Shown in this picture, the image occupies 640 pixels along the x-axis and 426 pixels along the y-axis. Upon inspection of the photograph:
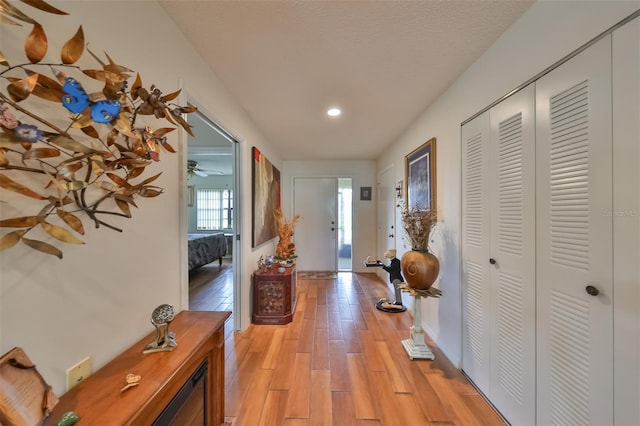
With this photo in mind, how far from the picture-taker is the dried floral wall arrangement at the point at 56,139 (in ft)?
1.89

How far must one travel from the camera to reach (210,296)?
341 cm

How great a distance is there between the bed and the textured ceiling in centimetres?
286

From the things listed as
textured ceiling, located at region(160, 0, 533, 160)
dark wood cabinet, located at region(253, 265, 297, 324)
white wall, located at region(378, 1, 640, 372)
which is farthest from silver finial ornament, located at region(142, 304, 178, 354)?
white wall, located at region(378, 1, 640, 372)

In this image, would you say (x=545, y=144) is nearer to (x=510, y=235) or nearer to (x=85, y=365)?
(x=510, y=235)

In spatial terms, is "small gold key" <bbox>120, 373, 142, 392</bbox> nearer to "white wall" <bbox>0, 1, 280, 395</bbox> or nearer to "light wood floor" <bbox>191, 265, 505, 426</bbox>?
"white wall" <bbox>0, 1, 280, 395</bbox>

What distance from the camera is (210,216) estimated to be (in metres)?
6.74

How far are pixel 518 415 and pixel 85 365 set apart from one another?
211 centimetres

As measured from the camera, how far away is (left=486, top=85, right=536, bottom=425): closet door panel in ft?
4.12

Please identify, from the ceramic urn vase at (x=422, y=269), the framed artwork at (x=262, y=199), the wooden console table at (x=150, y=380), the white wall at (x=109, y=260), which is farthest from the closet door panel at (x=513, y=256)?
the framed artwork at (x=262, y=199)

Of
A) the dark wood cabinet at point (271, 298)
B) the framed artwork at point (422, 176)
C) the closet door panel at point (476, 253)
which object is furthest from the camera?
the dark wood cabinet at point (271, 298)

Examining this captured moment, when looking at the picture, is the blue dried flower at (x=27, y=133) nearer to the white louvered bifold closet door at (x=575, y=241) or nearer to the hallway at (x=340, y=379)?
the hallway at (x=340, y=379)

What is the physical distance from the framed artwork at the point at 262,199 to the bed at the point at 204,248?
163 cm

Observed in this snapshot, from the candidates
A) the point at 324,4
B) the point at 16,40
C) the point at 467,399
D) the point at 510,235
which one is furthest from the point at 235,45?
the point at 467,399

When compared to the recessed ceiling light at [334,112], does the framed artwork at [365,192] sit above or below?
below
